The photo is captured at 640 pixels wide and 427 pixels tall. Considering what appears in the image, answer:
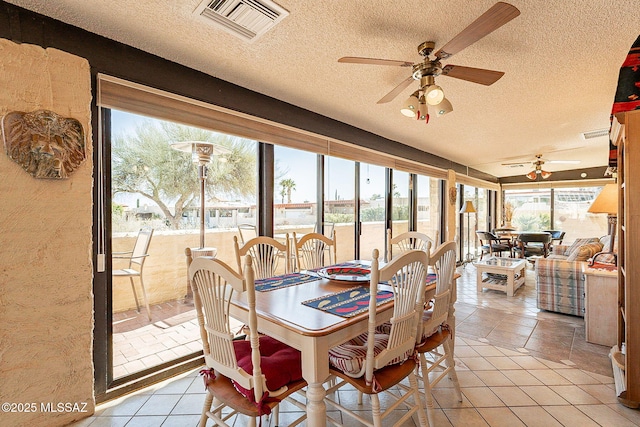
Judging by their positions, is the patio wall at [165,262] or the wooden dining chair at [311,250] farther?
the wooden dining chair at [311,250]

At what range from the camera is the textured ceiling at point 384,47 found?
5.74ft

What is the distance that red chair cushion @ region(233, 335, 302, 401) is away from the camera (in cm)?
140

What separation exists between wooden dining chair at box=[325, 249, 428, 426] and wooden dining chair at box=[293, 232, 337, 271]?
1.18 m

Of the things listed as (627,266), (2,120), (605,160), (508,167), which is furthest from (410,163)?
(605,160)

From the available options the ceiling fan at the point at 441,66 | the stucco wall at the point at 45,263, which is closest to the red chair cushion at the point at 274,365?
the stucco wall at the point at 45,263

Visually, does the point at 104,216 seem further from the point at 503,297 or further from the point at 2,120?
the point at 503,297

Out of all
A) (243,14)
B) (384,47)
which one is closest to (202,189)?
(243,14)

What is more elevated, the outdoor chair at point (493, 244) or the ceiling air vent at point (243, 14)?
the ceiling air vent at point (243, 14)

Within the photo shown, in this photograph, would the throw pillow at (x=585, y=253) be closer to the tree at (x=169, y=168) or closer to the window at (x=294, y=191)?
the window at (x=294, y=191)

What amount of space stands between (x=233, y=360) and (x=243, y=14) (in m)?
1.80

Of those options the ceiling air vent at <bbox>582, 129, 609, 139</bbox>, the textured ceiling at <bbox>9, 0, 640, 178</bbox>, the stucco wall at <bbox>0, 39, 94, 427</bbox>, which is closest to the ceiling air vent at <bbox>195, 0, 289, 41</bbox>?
the textured ceiling at <bbox>9, 0, 640, 178</bbox>

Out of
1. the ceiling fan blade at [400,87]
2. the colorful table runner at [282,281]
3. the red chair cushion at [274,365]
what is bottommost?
the red chair cushion at [274,365]

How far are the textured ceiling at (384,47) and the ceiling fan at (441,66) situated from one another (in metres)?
0.20

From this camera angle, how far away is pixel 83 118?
1.92 meters
